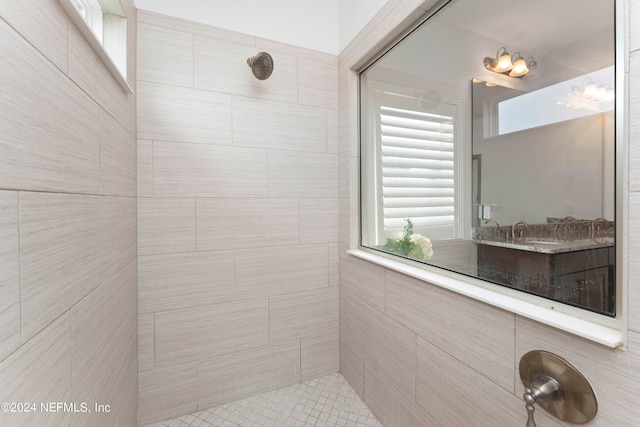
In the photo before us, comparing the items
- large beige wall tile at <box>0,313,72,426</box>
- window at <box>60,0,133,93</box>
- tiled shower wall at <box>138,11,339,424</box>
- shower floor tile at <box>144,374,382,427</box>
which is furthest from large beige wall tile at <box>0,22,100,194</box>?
shower floor tile at <box>144,374,382,427</box>

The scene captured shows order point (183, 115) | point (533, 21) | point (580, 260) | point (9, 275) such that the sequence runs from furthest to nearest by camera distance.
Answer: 1. point (183, 115)
2. point (533, 21)
3. point (580, 260)
4. point (9, 275)

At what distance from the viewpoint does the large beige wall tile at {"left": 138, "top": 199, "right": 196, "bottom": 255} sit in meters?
1.41

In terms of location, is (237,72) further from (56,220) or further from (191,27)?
(56,220)

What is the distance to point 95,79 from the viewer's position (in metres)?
0.87

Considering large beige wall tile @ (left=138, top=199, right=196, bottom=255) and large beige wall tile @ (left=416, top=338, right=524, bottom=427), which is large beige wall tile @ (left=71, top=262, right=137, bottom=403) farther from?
large beige wall tile @ (left=416, top=338, right=524, bottom=427)

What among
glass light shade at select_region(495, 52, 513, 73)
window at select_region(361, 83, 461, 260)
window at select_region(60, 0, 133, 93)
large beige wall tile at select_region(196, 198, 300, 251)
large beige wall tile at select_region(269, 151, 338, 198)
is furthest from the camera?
large beige wall tile at select_region(269, 151, 338, 198)

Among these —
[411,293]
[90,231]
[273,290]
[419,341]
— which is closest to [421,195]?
[411,293]

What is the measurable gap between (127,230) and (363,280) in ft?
3.77

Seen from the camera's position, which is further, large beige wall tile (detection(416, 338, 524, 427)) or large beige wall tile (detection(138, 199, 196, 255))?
large beige wall tile (detection(138, 199, 196, 255))

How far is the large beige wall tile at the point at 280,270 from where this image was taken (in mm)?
1606

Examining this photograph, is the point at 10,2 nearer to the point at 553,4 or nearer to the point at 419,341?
the point at 553,4

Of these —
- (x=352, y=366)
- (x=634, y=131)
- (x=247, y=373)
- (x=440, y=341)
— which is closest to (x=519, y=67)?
(x=634, y=131)

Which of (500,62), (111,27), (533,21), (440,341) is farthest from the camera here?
(111,27)

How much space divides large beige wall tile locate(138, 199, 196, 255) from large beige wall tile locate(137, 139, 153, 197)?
49mm
